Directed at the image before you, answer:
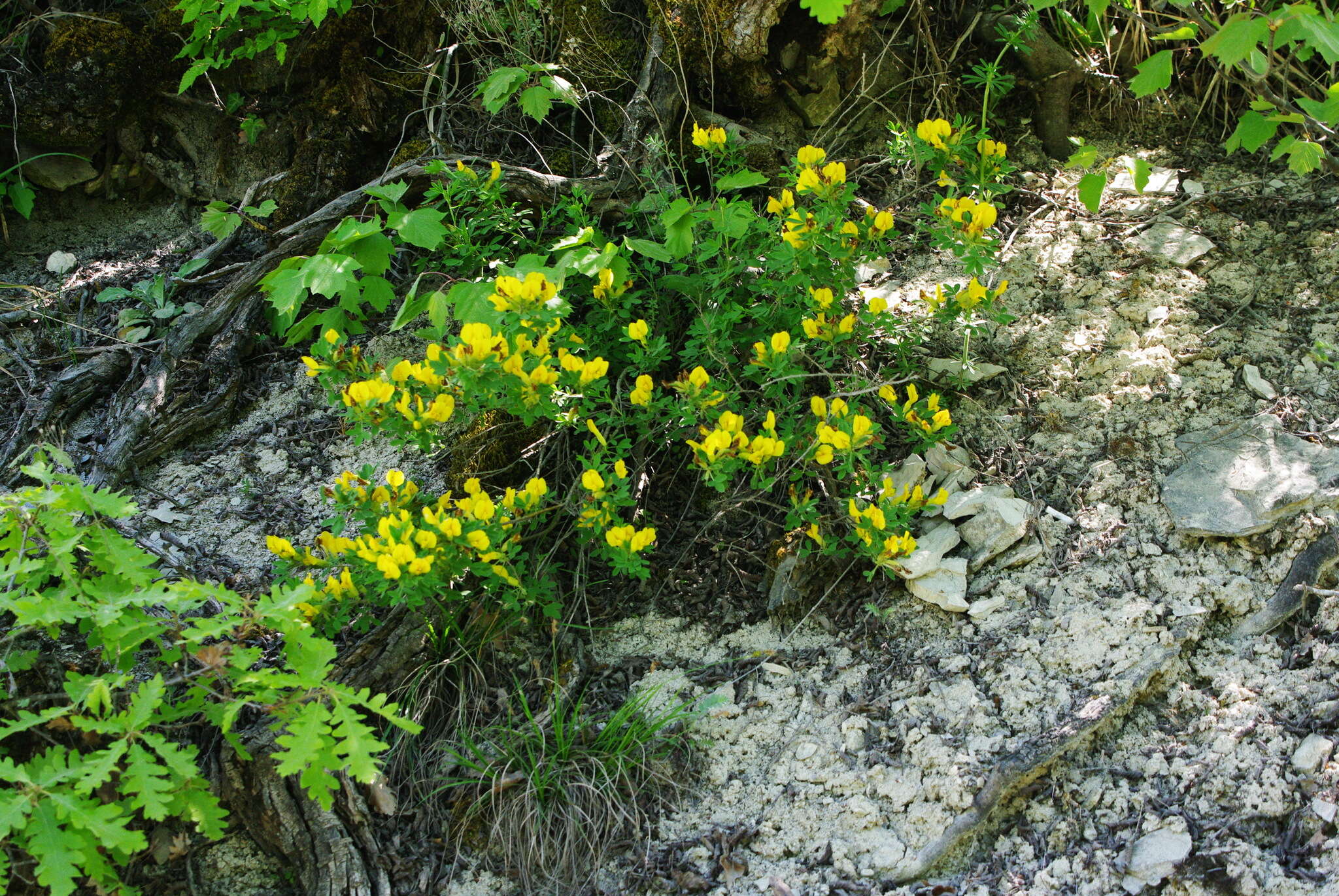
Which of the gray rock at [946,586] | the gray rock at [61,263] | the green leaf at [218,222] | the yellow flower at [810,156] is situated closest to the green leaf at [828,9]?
the yellow flower at [810,156]

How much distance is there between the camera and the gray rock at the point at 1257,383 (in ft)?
8.77

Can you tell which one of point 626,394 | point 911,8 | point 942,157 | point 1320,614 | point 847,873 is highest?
point 911,8

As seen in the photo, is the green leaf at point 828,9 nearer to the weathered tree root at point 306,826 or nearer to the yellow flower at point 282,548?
the yellow flower at point 282,548

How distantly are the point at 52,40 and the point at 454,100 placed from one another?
142 cm

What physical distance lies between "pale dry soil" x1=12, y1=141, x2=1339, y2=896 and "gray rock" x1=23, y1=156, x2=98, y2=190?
4.34 feet

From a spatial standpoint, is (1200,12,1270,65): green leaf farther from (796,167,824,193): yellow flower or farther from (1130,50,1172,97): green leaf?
(796,167,824,193): yellow flower

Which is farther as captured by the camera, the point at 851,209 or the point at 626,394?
the point at 851,209

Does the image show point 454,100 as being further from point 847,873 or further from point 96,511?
point 847,873

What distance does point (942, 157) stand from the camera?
8.50ft

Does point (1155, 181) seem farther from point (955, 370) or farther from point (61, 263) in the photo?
point (61, 263)

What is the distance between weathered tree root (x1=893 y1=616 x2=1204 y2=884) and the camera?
6.50 feet

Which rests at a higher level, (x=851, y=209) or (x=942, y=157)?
(x=942, y=157)

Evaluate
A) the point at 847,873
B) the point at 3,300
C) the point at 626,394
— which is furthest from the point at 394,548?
the point at 3,300

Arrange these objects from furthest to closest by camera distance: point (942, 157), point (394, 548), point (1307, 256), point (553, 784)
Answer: point (1307, 256) < point (942, 157) < point (553, 784) < point (394, 548)
